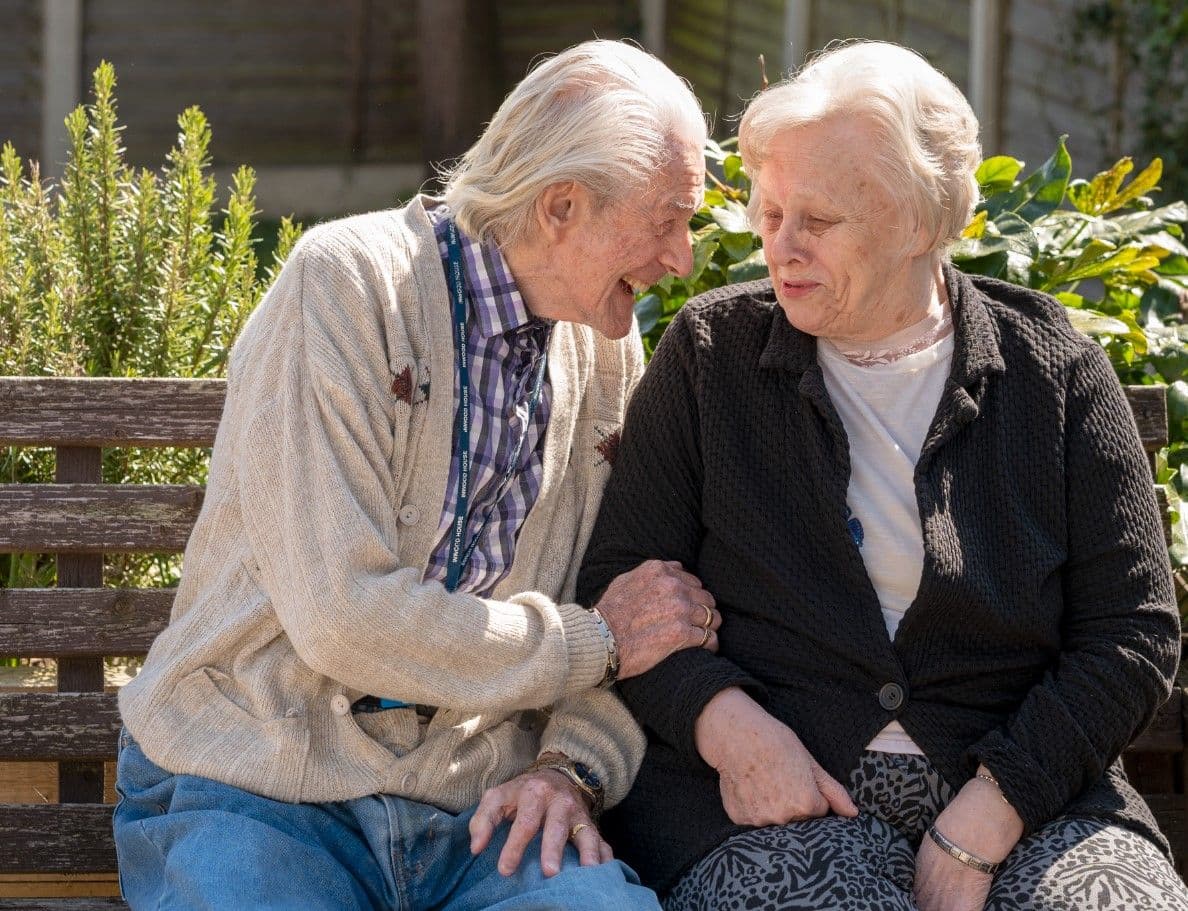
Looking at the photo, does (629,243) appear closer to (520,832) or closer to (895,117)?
(895,117)

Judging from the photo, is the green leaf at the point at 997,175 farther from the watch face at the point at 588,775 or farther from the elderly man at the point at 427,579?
the watch face at the point at 588,775

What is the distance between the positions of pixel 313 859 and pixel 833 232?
1161 millimetres

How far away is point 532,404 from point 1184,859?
141 cm

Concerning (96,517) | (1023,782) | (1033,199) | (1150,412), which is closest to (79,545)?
(96,517)

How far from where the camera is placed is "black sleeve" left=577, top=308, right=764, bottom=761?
7.50 ft

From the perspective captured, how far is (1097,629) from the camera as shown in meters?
2.25

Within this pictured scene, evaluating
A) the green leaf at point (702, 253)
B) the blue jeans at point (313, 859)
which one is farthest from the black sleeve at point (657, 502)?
the green leaf at point (702, 253)

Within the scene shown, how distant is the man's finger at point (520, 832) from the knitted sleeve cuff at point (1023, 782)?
627 millimetres

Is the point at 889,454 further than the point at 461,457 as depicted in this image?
Yes

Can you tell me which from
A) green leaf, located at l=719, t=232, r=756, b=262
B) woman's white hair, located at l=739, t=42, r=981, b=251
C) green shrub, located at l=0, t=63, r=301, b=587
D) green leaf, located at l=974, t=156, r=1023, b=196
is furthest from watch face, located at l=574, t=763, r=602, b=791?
green leaf, located at l=974, t=156, r=1023, b=196

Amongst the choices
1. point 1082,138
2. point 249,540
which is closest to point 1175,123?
point 1082,138

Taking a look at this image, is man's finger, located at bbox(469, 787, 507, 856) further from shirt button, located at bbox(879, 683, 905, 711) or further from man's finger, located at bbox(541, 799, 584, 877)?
shirt button, located at bbox(879, 683, 905, 711)

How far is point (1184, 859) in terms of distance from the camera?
268 centimetres

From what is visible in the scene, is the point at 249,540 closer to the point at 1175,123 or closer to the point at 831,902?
the point at 831,902
